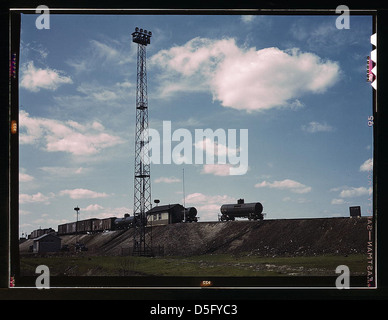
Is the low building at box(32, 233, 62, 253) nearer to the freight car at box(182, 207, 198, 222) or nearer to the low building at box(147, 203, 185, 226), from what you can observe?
the low building at box(147, 203, 185, 226)

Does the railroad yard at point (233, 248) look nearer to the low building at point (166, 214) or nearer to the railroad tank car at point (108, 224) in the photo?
the low building at point (166, 214)

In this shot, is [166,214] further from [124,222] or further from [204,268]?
[204,268]

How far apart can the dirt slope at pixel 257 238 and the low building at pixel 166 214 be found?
938 mm

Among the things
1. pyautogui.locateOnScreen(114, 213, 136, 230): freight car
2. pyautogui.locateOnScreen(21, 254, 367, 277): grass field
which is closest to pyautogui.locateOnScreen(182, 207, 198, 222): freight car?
pyautogui.locateOnScreen(114, 213, 136, 230): freight car

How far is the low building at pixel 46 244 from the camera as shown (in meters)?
42.4

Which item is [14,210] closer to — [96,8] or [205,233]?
[96,8]

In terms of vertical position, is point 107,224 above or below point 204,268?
below

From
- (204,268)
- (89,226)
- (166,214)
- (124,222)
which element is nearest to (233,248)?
(166,214)

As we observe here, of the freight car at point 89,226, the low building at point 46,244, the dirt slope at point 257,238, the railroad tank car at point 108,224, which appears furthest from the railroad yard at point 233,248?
the freight car at point 89,226

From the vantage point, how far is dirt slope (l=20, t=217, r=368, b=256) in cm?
4072

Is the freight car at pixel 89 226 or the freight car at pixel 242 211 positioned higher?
the freight car at pixel 242 211

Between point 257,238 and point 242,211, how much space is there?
501 cm

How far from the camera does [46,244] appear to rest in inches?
1710

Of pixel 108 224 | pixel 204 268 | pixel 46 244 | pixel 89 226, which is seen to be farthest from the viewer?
pixel 89 226
